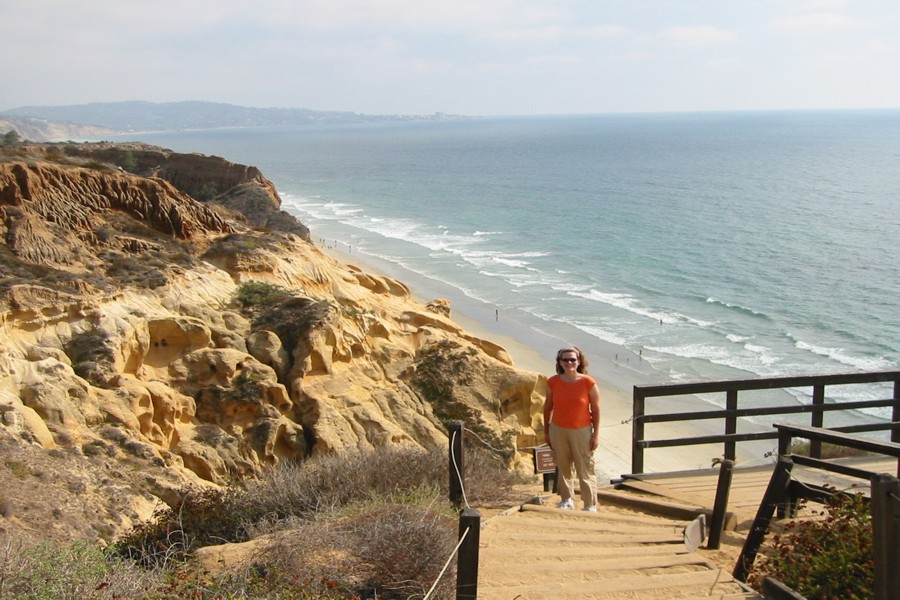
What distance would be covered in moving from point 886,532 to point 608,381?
2578 cm

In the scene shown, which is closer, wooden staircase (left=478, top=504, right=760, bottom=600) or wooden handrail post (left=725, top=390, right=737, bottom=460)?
wooden staircase (left=478, top=504, right=760, bottom=600)

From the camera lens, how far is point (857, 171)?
106 meters

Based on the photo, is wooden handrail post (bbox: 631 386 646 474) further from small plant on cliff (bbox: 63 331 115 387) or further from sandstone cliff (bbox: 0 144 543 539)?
small plant on cliff (bbox: 63 331 115 387)

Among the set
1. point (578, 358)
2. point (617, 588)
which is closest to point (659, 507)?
point (578, 358)

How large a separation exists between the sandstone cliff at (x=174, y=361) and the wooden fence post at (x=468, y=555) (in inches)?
247

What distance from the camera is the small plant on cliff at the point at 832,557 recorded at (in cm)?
500

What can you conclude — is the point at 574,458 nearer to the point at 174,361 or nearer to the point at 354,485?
the point at 354,485

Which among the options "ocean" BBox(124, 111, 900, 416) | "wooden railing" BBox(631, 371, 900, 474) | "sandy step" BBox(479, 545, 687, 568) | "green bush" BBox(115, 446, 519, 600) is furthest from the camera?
"ocean" BBox(124, 111, 900, 416)

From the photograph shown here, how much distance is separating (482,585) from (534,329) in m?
31.1

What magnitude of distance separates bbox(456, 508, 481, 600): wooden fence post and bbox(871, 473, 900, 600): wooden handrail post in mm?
2211

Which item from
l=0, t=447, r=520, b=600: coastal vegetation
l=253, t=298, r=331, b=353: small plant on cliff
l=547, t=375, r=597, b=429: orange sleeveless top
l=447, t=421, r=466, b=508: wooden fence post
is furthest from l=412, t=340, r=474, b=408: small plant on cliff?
l=447, t=421, r=466, b=508: wooden fence post

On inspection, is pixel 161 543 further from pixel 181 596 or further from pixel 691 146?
pixel 691 146

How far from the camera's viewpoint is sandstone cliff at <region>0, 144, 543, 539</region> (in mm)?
11500

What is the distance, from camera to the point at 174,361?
14555 mm
